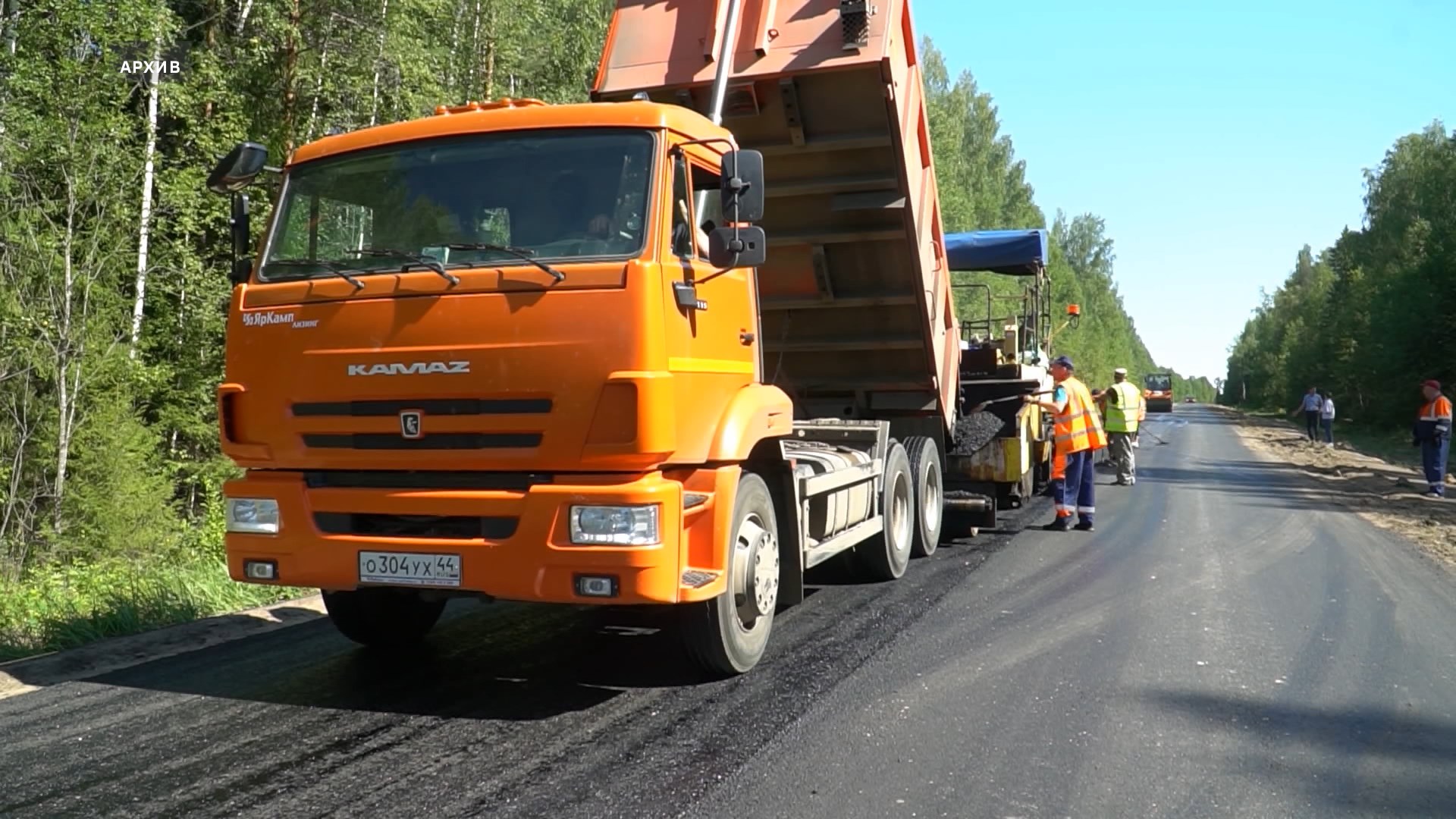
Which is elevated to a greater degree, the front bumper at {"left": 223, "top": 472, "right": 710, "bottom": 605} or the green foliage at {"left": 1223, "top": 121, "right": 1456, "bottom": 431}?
the green foliage at {"left": 1223, "top": 121, "right": 1456, "bottom": 431}

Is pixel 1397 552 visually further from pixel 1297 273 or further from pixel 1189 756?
pixel 1297 273

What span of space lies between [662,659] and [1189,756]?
8.07 ft

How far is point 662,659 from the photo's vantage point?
208 inches

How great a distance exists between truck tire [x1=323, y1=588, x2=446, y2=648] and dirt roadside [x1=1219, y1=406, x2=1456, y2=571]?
807 centimetres

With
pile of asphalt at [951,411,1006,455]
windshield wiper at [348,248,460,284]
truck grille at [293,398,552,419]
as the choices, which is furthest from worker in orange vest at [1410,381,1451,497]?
windshield wiper at [348,248,460,284]

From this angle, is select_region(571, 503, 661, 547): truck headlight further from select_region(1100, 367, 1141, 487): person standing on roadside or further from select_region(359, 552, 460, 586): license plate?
select_region(1100, 367, 1141, 487): person standing on roadside

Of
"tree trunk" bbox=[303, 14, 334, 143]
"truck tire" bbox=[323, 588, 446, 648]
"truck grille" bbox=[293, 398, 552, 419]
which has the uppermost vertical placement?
"tree trunk" bbox=[303, 14, 334, 143]

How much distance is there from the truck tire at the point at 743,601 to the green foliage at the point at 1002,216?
7.38 m

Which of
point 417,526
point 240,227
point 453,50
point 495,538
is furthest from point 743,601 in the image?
point 453,50

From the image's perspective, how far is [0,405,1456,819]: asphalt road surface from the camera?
349 cm

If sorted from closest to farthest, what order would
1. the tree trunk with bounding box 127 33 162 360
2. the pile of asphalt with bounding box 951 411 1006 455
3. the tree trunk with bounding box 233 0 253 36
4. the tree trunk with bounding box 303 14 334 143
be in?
the pile of asphalt with bounding box 951 411 1006 455
the tree trunk with bounding box 127 33 162 360
the tree trunk with bounding box 233 0 253 36
the tree trunk with bounding box 303 14 334 143

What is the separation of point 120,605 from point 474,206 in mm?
3453

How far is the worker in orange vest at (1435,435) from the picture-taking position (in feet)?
47.9

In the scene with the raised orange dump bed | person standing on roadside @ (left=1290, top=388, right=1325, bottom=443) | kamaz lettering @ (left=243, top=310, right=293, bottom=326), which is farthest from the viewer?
person standing on roadside @ (left=1290, top=388, right=1325, bottom=443)
